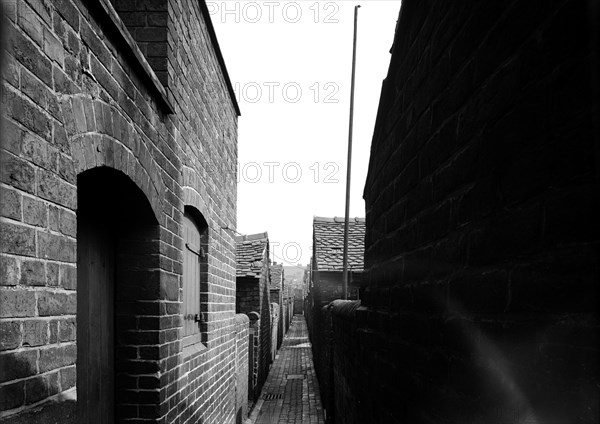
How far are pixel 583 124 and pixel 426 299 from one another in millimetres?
1226

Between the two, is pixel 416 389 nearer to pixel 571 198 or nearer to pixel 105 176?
pixel 571 198

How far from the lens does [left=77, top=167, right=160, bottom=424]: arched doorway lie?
2807mm

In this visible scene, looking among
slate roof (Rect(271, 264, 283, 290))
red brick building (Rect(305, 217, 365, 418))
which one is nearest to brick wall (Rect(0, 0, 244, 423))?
red brick building (Rect(305, 217, 365, 418))

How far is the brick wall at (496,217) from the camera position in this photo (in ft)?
3.51

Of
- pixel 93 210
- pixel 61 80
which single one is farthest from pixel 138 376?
pixel 61 80

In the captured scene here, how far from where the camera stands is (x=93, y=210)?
9.66 ft

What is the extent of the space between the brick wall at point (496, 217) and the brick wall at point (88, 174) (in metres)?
1.46

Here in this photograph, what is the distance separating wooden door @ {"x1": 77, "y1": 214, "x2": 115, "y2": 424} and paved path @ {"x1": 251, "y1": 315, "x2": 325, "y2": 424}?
6877 millimetres

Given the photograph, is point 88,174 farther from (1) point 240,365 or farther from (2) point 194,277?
(1) point 240,365

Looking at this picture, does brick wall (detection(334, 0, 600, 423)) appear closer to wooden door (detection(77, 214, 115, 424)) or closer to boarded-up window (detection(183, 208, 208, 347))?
wooden door (detection(77, 214, 115, 424))

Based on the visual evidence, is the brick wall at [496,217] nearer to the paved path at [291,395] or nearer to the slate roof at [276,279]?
the paved path at [291,395]

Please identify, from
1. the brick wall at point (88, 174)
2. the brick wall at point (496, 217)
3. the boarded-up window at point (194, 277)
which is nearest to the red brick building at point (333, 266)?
the boarded-up window at point (194, 277)

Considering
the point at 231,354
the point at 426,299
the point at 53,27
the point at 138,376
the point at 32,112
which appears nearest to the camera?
the point at 32,112

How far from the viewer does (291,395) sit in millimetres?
11781
